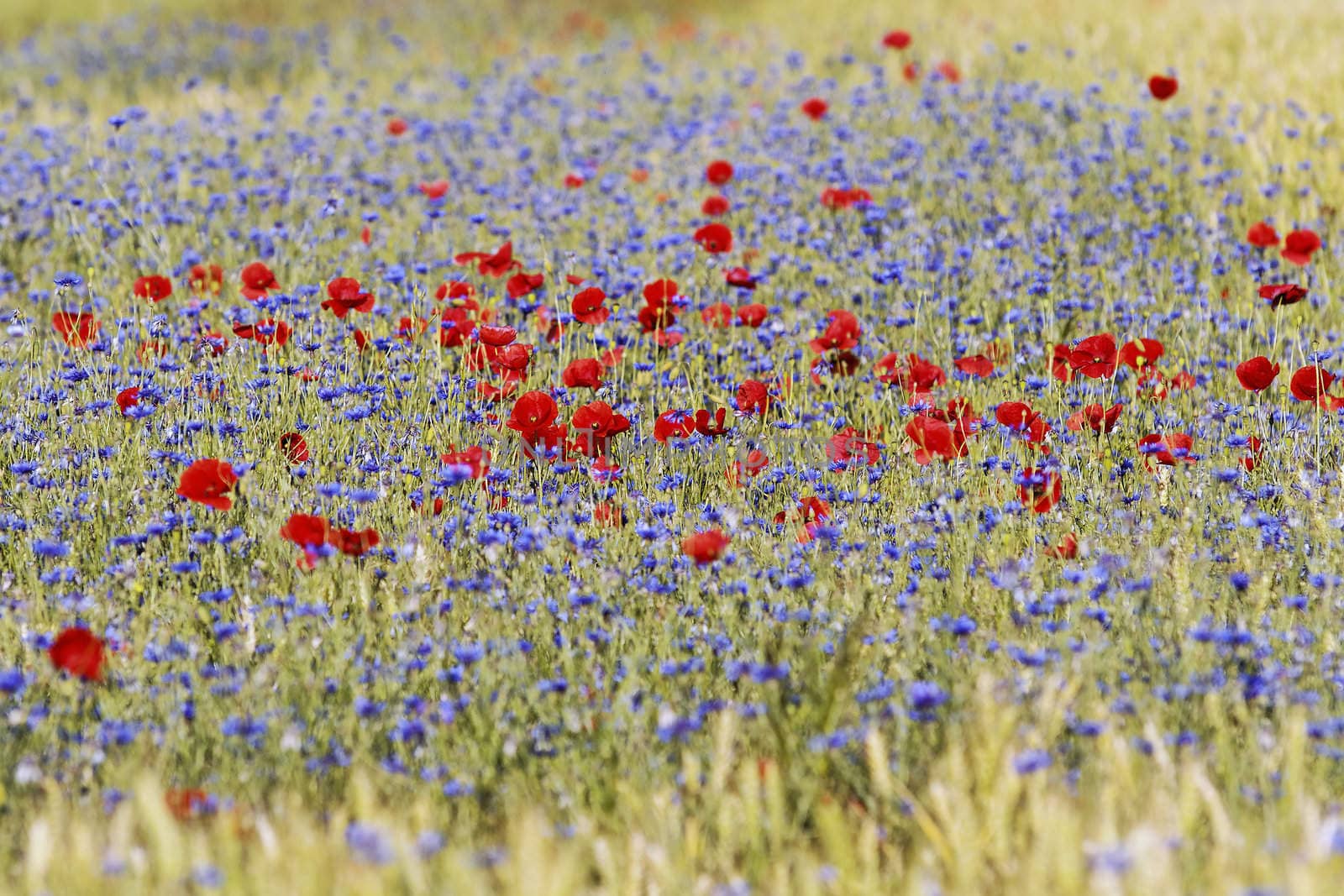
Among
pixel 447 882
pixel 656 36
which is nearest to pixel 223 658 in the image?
pixel 447 882

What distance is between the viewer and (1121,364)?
4.26 meters

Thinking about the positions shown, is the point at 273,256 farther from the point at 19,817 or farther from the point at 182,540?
the point at 19,817

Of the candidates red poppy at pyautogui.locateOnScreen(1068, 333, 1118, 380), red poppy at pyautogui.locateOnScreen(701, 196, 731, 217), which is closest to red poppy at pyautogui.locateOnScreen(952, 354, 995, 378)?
red poppy at pyautogui.locateOnScreen(1068, 333, 1118, 380)

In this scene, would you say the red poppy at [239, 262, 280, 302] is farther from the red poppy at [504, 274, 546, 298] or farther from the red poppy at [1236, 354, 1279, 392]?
the red poppy at [1236, 354, 1279, 392]

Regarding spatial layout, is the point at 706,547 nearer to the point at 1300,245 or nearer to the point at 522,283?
the point at 522,283

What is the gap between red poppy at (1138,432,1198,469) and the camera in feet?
10.6

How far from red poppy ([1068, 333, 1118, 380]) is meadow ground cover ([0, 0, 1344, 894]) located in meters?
0.01

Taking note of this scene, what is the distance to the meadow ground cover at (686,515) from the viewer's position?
7.00 ft

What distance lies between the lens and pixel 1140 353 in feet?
13.2

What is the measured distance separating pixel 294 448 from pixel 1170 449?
2.14 metres

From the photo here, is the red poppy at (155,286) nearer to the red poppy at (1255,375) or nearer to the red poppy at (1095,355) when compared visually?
the red poppy at (1095,355)

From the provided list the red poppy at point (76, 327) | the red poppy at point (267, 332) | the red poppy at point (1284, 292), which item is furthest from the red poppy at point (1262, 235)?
the red poppy at point (76, 327)

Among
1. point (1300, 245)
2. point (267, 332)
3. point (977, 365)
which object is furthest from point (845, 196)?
point (267, 332)

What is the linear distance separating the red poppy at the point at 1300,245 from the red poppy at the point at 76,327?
3.80m
